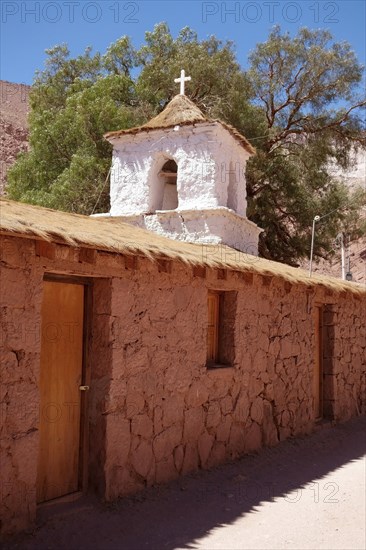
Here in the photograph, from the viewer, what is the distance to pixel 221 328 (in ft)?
23.7

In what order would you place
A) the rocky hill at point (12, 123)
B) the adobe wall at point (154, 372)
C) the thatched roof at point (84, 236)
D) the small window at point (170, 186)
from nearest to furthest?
the thatched roof at point (84, 236)
the adobe wall at point (154, 372)
the small window at point (170, 186)
the rocky hill at point (12, 123)

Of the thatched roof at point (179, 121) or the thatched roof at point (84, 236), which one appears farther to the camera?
the thatched roof at point (179, 121)

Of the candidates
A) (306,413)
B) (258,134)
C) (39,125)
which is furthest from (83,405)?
(39,125)

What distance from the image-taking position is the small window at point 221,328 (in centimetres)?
711

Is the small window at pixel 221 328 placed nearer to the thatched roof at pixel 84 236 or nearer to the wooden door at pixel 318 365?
the thatched roof at pixel 84 236

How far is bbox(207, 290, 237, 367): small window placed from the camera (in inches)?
280

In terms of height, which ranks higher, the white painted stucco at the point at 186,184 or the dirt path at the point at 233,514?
the white painted stucco at the point at 186,184

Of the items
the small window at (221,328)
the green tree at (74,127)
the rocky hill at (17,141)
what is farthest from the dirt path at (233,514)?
the rocky hill at (17,141)

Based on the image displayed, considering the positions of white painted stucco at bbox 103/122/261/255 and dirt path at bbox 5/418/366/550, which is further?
white painted stucco at bbox 103/122/261/255

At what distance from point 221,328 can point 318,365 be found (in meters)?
3.44

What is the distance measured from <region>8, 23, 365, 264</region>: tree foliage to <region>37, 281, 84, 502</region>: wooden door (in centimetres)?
1334

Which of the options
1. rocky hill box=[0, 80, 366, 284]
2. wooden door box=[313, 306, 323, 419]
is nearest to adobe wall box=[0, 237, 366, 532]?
wooden door box=[313, 306, 323, 419]

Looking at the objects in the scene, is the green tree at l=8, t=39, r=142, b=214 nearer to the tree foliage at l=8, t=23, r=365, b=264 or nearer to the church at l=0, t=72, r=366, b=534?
the tree foliage at l=8, t=23, r=365, b=264

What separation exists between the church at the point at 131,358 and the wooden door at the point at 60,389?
1 centimetres
